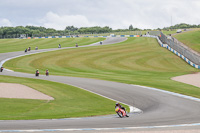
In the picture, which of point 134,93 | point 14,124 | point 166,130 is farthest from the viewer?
point 134,93

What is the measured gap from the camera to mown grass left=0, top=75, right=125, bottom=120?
57.9 feet

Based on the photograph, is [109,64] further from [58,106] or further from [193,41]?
[193,41]

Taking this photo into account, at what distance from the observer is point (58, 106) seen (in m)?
20.6

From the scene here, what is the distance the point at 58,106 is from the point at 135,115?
5653mm

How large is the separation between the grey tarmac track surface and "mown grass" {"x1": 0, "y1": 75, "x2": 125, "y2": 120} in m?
1.53

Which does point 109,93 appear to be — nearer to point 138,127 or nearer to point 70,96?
point 70,96

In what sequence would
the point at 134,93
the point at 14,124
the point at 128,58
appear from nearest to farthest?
the point at 14,124
the point at 134,93
the point at 128,58

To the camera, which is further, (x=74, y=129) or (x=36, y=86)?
(x=36, y=86)

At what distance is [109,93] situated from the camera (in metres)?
26.8

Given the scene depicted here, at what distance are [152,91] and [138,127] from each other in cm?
1421

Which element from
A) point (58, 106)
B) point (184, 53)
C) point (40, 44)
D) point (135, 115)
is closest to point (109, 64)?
point (184, 53)

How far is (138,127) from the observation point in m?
13.7

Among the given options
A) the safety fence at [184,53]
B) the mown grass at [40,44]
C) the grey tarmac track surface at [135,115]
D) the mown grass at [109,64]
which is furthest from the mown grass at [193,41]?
the grey tarmac track surface at [135,115]

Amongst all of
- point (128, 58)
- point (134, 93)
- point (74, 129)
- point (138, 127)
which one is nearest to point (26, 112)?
point (74, 129)
